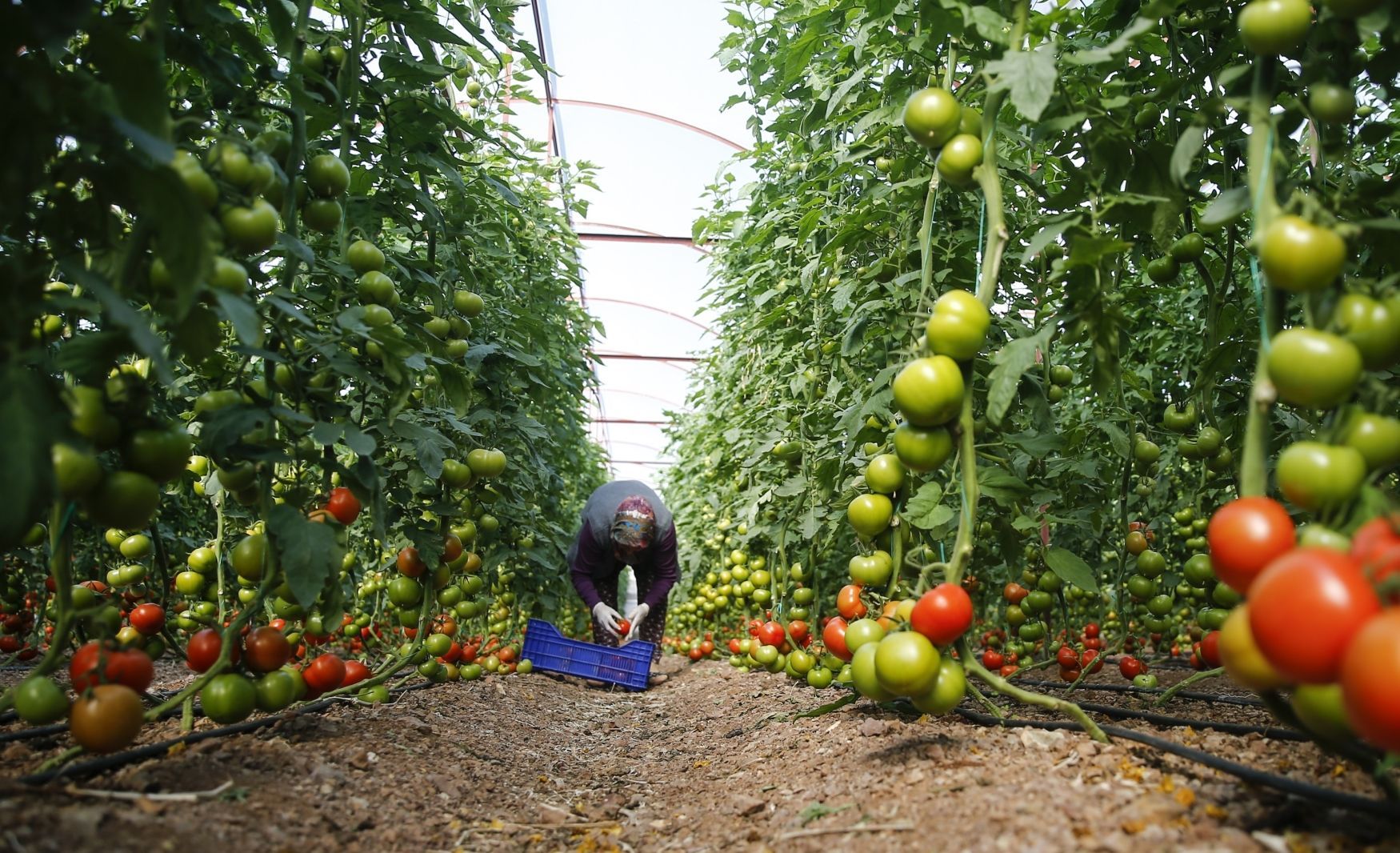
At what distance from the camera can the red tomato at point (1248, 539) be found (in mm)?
930

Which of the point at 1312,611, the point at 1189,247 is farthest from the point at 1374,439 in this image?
the point at 1189,247

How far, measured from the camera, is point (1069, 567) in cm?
174

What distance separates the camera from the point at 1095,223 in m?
1.47

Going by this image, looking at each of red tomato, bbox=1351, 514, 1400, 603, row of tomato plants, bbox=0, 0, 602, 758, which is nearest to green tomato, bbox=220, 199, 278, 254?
row of tomato plants, bbox=0, 0, 602, 758

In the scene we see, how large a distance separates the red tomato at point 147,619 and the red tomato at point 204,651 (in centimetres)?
25

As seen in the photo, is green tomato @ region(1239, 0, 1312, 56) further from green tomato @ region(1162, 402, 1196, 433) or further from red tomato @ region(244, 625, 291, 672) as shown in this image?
red tomato @ region(244, 625, 291, 672)

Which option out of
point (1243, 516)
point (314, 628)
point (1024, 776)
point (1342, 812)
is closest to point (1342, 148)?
point (1243, 516)

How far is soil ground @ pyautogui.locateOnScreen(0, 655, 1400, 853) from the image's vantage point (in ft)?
3.65

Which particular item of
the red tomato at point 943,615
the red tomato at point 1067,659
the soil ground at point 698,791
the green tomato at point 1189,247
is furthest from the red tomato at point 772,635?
the green tomato at point 1189,247

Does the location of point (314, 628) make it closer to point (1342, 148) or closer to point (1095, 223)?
point (1095, 223)

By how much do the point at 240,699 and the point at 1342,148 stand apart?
2104 millimetres

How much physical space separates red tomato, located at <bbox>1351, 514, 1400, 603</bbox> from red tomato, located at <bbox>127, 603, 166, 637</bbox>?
2.14 meters

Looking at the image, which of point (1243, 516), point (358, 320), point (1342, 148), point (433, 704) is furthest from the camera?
point (433, 704)

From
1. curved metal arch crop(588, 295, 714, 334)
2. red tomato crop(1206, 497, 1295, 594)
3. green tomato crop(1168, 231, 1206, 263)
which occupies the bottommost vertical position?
red tomato crop(1206, 497, 1295, 594)
